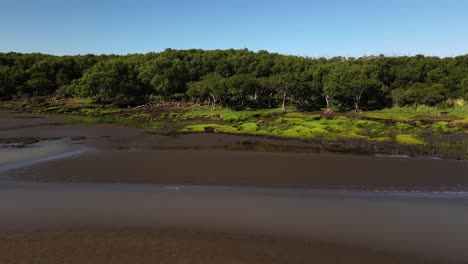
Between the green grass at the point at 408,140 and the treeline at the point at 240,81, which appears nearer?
the green grass at the point at 408,140

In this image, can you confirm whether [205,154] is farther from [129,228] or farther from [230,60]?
[230,60]

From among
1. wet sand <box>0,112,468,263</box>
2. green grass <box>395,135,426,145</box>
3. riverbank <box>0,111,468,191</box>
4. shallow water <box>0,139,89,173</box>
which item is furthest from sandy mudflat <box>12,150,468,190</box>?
green grass <box>395,135,426,145</box>

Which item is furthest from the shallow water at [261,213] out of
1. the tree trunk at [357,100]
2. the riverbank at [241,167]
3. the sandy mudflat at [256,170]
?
the tree trunk at [357,100]

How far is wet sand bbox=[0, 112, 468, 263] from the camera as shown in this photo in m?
11.0

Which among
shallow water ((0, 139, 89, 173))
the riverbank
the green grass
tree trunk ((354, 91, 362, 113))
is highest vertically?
tree trunk ((354, 91, 362, 113))

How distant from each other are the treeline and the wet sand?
61147mm

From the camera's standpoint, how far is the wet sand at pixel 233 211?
11.0 m

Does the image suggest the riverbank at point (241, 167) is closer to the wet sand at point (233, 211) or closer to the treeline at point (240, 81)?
the wet sand at point (233, 211)

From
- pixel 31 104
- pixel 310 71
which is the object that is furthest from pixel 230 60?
pixel 31 104

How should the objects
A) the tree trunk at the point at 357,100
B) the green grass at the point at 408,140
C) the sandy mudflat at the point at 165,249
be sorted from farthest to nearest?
the tree trunk at the point at 357,100 < the green grass at the point at 408,140 < the sandy mudflat at the point at 165,249

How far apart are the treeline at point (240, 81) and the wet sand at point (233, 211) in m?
61.1

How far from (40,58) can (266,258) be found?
13735cm

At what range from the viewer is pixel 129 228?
12.8 m

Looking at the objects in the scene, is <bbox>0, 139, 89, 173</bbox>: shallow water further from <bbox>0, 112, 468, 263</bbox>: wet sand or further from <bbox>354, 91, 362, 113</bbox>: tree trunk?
<bbox>354, 91, 362, 113</bbox>: tree trunk
